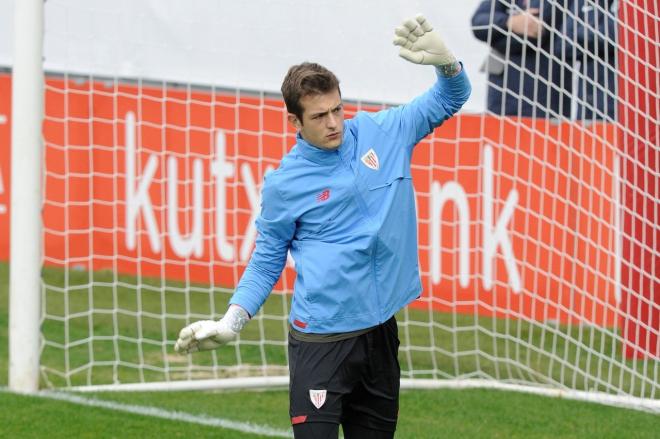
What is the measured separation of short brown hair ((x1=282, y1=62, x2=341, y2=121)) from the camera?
3969 mm

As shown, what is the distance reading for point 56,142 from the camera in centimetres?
1008

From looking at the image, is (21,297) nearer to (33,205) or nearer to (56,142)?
(33,205)

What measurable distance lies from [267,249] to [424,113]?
72cm

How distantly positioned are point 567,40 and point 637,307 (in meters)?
1.56

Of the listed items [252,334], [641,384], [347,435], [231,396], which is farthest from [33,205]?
[641,384]

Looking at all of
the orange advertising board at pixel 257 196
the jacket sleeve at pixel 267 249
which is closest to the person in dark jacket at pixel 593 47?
the orange advertising board at pixel 257 196

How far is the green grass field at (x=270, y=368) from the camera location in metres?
5.94

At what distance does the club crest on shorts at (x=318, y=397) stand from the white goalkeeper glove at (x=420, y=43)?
113cm

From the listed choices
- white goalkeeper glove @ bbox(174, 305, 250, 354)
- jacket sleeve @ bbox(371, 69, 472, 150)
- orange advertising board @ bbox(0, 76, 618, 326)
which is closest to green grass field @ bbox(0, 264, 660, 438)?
orange advertising board @ bbox(0, 76, 618, 326)

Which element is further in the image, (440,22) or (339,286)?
(440,22)

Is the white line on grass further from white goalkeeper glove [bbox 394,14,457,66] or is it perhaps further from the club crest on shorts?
white goalkeeper glove [bbox 394,14,457,66]

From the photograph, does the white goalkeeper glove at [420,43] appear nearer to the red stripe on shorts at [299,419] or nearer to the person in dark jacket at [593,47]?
the red stripe on shorts at [299,419]

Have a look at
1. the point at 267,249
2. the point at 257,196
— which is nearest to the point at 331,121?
the point at 267,249

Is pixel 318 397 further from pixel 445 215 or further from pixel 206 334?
pixel 445 215
